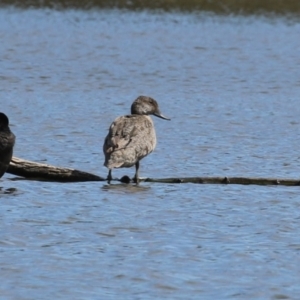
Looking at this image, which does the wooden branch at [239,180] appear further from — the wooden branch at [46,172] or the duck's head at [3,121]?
the duck's head at [3,121]

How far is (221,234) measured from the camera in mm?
8609

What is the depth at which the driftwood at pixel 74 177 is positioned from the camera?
1048 cm

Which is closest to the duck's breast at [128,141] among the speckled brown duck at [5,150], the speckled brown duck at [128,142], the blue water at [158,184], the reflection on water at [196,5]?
the speckled brown duck at [128,142]

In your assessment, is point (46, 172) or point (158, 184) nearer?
point (46, 172)

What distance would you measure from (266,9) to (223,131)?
71.4ft

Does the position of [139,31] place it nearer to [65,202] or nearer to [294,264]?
[65,202]

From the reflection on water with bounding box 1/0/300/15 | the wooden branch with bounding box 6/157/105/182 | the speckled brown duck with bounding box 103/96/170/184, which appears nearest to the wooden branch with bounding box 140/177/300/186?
the speckled brown duck with bounding box 103/96/170/184

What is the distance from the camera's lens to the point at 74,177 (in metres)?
10.7

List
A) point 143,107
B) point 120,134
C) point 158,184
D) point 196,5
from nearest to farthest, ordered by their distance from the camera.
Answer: point 158,184 → point 120,134 → point 143,107 → point 196,5

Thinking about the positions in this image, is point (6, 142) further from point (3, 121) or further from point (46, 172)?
point (46, 172)

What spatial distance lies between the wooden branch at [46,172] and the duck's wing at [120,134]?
0.31 meters

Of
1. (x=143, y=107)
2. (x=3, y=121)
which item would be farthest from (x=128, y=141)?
(x=3, y=121)

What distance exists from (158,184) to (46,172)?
1.07m

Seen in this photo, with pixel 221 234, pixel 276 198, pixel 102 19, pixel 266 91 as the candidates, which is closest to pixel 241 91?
pixel 266 91
